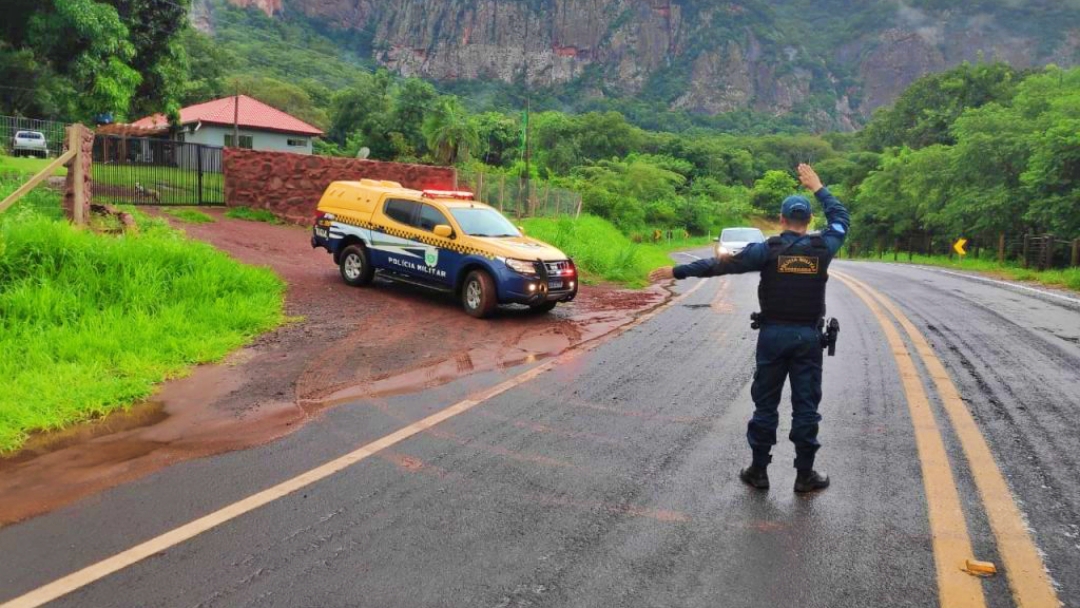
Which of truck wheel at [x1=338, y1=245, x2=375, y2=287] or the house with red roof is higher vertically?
the house with red roof

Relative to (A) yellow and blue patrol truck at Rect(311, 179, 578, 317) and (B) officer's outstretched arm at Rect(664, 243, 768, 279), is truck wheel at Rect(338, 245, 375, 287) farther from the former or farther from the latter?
(B) officer's outstretched arm at Rect(664, 243, 768, 279)

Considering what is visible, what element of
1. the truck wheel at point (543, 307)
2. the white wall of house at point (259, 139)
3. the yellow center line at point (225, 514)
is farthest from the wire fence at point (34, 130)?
the white wall of house at point (259, 139)

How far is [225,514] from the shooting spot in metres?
4.13

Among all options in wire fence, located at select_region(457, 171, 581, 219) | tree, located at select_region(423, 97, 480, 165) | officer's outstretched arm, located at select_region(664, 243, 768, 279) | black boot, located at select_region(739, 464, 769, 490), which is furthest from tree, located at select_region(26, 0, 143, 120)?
tree, located at select_region(423, 97, 480, 165)

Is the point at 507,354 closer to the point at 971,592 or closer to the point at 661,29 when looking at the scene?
the point at 971,592

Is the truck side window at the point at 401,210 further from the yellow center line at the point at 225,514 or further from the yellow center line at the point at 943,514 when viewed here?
the yellow center line at the point at 943,514

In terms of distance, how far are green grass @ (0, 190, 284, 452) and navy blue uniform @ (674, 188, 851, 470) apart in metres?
4.90

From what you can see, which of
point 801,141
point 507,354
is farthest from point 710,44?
point 507,354

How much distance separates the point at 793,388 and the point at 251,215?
19017mm

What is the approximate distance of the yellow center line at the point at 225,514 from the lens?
131 inches

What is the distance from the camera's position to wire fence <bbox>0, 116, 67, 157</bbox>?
13148 mm

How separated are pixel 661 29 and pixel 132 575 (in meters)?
192

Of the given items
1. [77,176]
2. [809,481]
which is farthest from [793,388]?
[77,176]

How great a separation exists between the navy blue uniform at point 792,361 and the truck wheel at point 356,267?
880cm
